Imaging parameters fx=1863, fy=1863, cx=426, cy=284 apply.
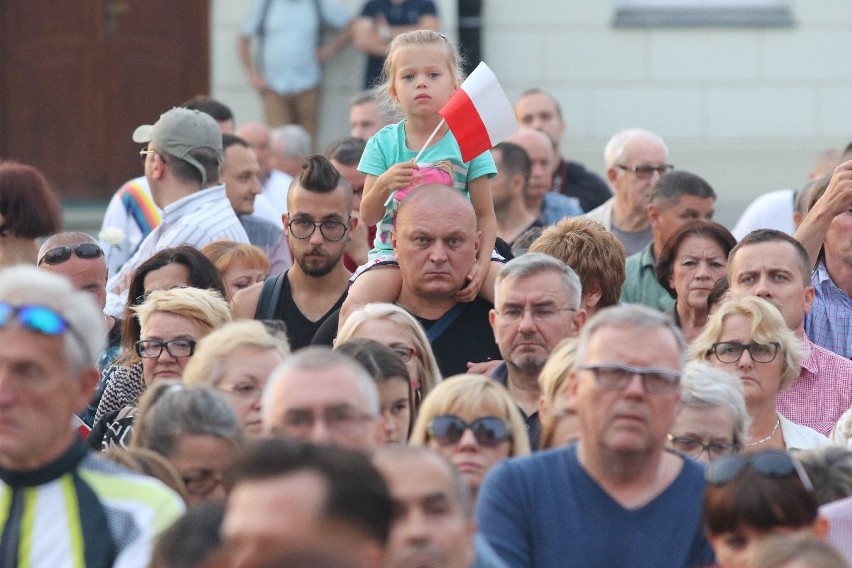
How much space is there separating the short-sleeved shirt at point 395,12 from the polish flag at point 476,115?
6656mm

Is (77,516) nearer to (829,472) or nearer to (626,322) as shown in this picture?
(626,322)

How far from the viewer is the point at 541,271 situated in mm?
6676

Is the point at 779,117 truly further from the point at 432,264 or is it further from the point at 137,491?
the point at 137,491

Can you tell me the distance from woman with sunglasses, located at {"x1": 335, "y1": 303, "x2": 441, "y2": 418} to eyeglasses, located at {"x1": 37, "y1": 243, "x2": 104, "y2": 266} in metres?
1.86

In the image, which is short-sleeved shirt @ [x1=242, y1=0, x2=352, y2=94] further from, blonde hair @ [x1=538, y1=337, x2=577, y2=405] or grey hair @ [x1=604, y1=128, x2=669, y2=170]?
blonde hair @ [x1=538, y1=337, x2=577, y2=405]

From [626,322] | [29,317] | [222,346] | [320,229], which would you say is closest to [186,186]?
[320,229]

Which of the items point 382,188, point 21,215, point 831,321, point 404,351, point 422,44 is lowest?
point 831,321

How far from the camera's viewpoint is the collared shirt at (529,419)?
6246mm

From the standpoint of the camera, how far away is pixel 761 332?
22.2 feet

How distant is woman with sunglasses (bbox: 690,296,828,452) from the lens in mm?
6715

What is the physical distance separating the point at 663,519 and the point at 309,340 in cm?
309

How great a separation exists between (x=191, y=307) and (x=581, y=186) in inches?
207

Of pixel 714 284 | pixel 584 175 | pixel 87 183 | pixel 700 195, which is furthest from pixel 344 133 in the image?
pixel 714 284

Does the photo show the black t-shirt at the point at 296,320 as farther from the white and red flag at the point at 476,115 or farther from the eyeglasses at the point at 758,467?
the eyeglasses at the point at 758,467
